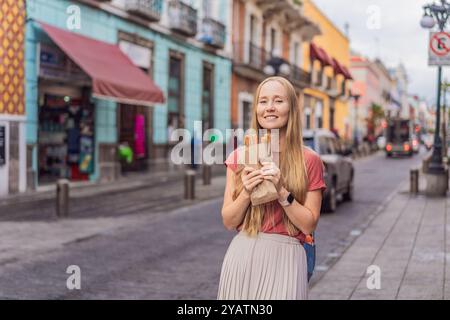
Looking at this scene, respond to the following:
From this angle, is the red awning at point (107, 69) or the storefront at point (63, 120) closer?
the red awning at point (107, 69)

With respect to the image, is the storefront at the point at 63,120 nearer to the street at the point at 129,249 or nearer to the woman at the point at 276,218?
the street at the point at 129,249

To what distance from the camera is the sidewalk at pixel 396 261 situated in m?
6.37

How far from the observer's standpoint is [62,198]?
11.3m

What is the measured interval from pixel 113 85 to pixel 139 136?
476 cm

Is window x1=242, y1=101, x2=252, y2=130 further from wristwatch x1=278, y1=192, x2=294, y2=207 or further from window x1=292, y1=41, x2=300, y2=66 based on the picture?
wristwatch x1=278, y1=192, x2=294, y2=207

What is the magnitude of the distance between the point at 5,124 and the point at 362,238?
870 cm

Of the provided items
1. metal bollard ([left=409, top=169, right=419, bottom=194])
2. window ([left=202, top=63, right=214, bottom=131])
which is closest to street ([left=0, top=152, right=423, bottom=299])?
metal bollard ([left=409, top=169, right=419, bottom=194])

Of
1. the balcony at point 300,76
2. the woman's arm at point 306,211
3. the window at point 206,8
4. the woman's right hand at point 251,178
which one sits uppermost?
the window at point 206,8

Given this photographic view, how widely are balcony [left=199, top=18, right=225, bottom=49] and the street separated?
12.5m

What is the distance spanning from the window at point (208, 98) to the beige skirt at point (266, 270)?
23.6 m

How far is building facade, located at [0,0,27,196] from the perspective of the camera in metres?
14.4

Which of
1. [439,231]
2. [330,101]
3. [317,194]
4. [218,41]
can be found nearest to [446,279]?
[439,231]

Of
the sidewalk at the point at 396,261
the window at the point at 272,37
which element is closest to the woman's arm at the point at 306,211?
the sidewalk at the point at 396,261
